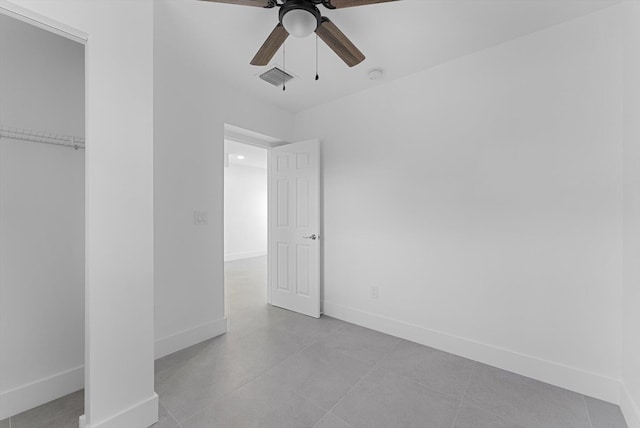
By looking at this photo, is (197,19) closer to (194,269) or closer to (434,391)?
(194,269)

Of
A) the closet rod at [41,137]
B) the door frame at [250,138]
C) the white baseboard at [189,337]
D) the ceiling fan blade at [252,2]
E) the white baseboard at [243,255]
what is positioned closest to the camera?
the ceiling fan blade at [252,2]

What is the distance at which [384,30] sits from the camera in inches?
80.9

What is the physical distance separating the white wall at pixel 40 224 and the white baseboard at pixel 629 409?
11.5ft

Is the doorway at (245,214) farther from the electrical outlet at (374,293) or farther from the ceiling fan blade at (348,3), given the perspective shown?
the ceiling fan blade at (348,3)

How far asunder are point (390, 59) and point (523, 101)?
1.15 metres

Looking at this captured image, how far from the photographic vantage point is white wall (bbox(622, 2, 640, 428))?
4.97 ft

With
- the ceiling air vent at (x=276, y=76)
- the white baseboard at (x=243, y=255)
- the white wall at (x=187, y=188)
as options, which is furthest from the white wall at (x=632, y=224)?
the white baseboard at (x=243, y=255)

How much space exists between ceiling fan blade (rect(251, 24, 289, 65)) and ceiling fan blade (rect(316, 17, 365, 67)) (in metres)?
0.22

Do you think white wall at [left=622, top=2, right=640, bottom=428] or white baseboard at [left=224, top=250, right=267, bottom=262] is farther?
white baseboard at [left=224, top=250, right=267, bottom=262]

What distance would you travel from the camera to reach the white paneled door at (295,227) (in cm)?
326

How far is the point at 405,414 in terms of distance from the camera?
5.50ft

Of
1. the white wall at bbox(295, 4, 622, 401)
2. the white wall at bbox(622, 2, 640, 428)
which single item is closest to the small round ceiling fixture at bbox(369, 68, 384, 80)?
the white wall at bbox(295, 4, 622, 401)

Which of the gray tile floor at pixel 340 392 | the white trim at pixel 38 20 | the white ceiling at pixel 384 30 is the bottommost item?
the gray tile floor at pixel 340 392

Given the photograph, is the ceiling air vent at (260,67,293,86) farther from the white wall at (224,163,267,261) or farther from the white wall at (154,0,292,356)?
the white wall at (224,163,267,261)
